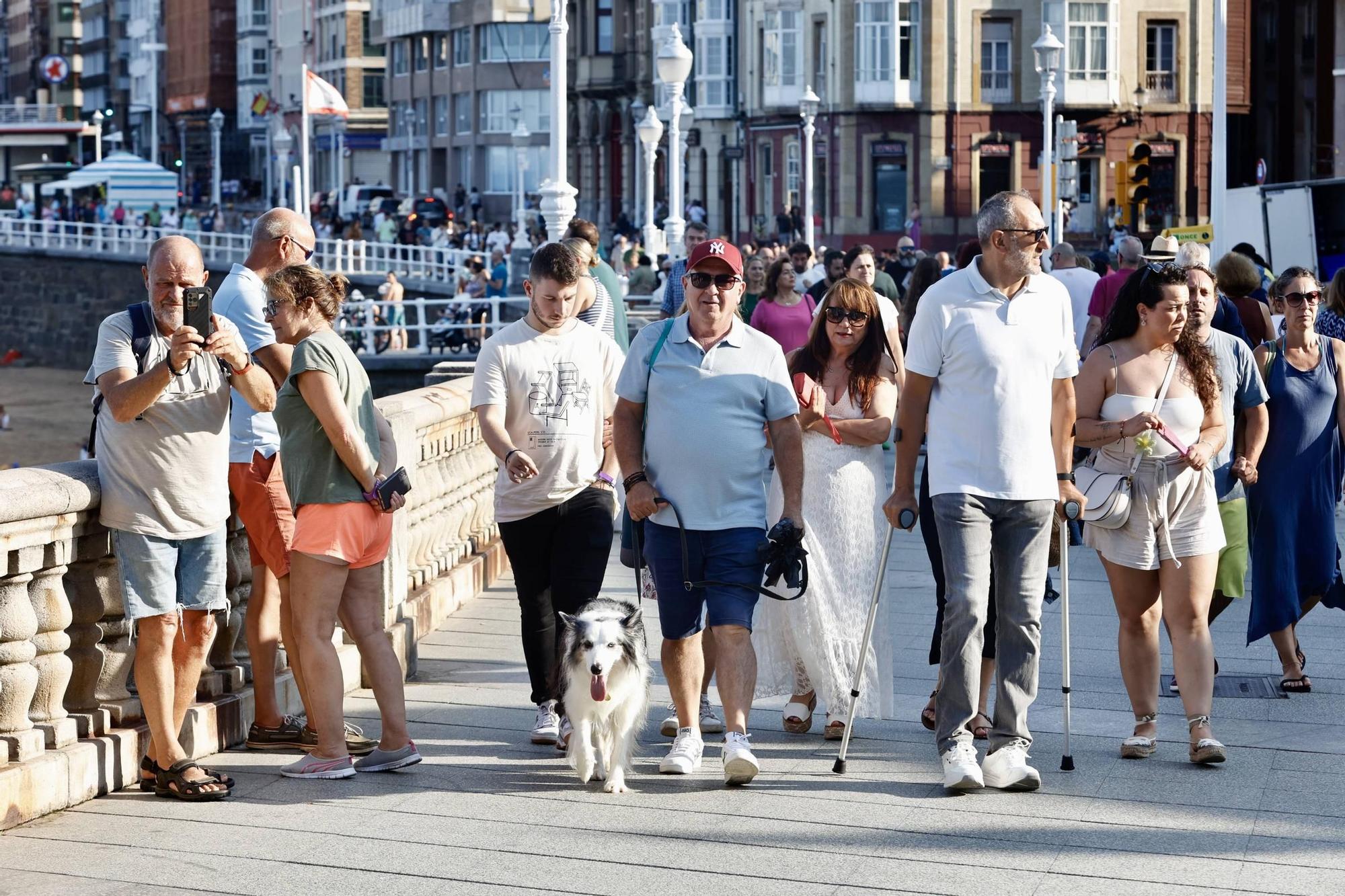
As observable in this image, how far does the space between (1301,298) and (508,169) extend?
233 feet

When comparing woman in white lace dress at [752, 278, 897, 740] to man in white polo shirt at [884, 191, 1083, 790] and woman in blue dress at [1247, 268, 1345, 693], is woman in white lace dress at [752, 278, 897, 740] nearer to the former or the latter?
man in white polo shirt at [884, 191, 1083, 790]

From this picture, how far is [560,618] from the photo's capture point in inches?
280

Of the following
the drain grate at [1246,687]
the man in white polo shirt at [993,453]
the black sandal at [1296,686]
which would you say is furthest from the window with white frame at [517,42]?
the man in white polo shirt at [993,453]

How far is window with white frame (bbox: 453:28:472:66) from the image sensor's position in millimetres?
80938

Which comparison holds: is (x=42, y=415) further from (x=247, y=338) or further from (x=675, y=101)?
(x=247, y=338)

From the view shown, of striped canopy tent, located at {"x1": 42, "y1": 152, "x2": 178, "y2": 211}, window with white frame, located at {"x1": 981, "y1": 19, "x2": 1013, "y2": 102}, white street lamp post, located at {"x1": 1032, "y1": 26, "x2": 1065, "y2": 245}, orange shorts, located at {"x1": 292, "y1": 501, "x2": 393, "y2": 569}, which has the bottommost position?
orange shorts, located at {"x1": 292, "y1": 501, "x2": 393, "y2": 569}

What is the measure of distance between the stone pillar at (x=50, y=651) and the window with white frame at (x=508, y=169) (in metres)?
71.2

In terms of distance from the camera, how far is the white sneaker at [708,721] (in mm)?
7594

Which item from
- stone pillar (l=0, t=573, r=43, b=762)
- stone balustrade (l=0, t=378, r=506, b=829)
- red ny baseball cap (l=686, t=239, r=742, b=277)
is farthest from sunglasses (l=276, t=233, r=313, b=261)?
stone pillar (l=0, t=573, r=43, b=762)

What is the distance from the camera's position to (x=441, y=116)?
277ft

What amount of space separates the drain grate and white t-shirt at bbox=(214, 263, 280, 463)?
3.76 m

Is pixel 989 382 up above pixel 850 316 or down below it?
below

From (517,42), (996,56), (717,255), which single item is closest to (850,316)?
(717,255)

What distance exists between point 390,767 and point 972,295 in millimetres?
2489
